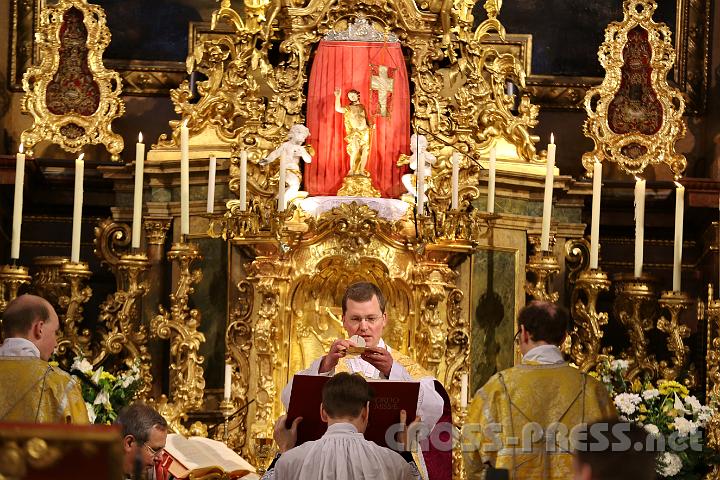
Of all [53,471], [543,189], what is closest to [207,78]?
[543,189]

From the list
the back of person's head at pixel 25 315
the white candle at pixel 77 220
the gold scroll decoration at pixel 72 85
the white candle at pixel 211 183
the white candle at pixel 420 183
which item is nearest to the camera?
the back of person's head at pixel 25 315

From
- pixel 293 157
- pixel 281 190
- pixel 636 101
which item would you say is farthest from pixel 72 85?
pixel 636 101

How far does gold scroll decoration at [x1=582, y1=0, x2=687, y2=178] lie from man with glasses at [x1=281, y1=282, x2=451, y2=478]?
2817mm

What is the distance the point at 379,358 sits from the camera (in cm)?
775

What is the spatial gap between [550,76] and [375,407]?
15.6ft

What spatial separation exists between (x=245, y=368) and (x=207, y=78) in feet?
7.47

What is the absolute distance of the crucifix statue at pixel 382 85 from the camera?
388 inches

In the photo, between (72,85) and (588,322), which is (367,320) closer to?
(588,322)

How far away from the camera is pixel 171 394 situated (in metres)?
9.84

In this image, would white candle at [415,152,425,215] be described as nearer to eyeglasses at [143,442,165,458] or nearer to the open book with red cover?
the open book with red cover

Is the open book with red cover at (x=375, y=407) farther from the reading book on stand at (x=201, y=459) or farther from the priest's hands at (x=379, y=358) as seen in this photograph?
the reading book on stand at (x=201, y=459)

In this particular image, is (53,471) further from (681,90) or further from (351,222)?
(681,90)

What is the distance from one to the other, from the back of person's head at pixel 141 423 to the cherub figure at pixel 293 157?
2.86 metres

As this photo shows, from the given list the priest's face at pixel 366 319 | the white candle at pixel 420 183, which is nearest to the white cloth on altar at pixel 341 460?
the priest's face at pixel 366 319
